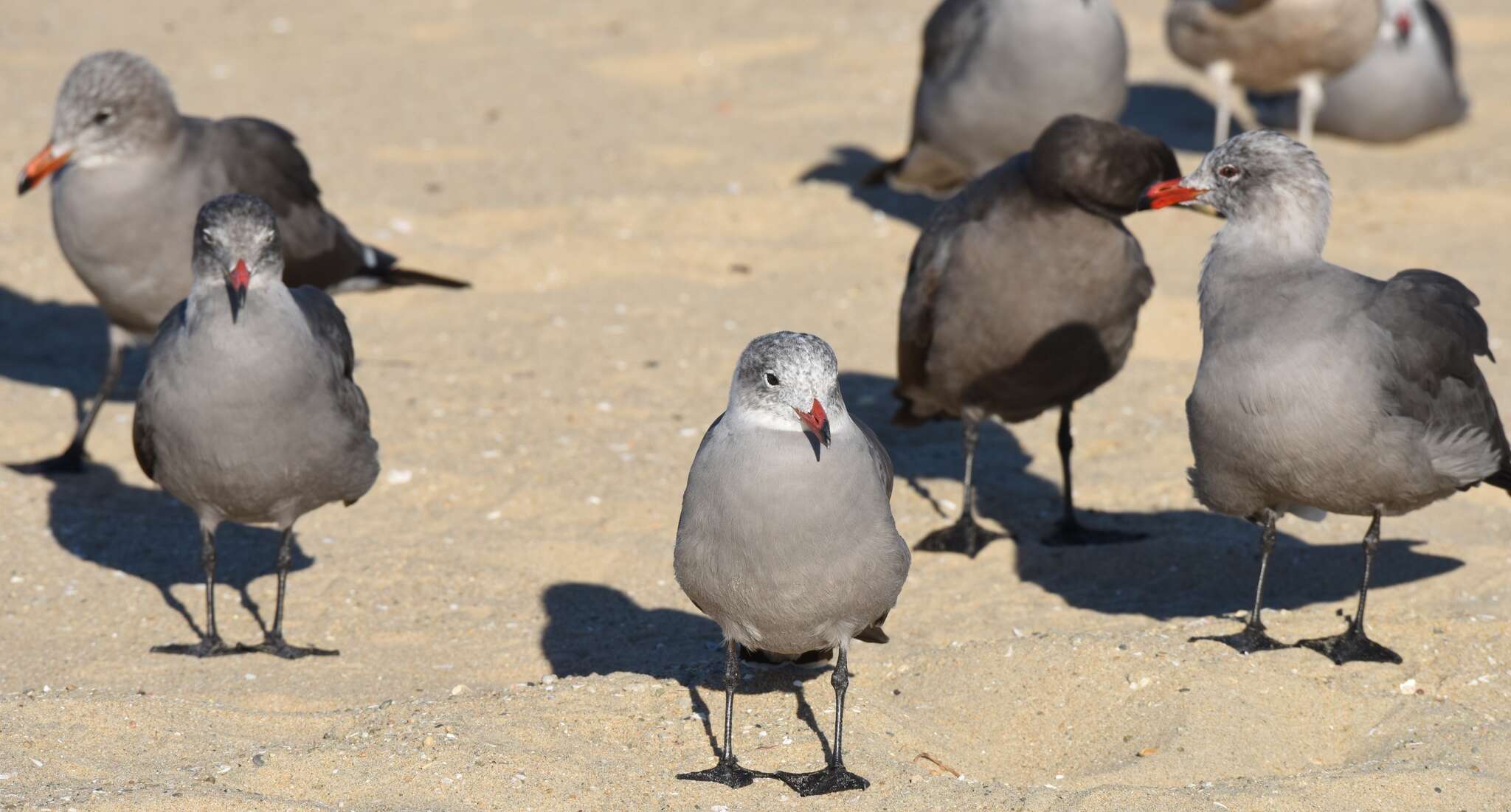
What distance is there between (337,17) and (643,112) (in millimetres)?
3396

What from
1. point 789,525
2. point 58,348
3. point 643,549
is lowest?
point 58,348

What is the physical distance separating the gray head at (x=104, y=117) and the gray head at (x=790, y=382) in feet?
12.1

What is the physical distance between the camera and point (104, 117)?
6.83 meters

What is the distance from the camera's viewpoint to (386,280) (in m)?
7.77

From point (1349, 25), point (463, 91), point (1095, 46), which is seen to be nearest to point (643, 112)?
point (463, 91)

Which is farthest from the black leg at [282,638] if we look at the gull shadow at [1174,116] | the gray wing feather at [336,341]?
the gull shadow at [1174,116]

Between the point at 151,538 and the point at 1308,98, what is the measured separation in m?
7.62

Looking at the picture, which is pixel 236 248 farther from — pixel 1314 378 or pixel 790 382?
pixel 1314 378

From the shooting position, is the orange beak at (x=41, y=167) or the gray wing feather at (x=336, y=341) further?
the orange beak at (x=41, y=167)

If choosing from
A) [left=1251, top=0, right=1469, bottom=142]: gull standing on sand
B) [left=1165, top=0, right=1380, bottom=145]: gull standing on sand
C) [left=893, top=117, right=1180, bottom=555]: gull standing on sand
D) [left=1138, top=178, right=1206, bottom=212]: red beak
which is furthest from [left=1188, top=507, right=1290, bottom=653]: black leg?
[left=1251, top=0, right=1469, bottom=142]: gull standing on sand

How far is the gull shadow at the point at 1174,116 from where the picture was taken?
11469 millimetres

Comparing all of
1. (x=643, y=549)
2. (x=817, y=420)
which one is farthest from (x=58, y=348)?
(x=817, y=420)

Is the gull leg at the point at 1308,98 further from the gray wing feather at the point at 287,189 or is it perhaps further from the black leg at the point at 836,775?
the black leg at the point at 836,775

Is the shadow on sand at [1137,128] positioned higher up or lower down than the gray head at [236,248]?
lower down
